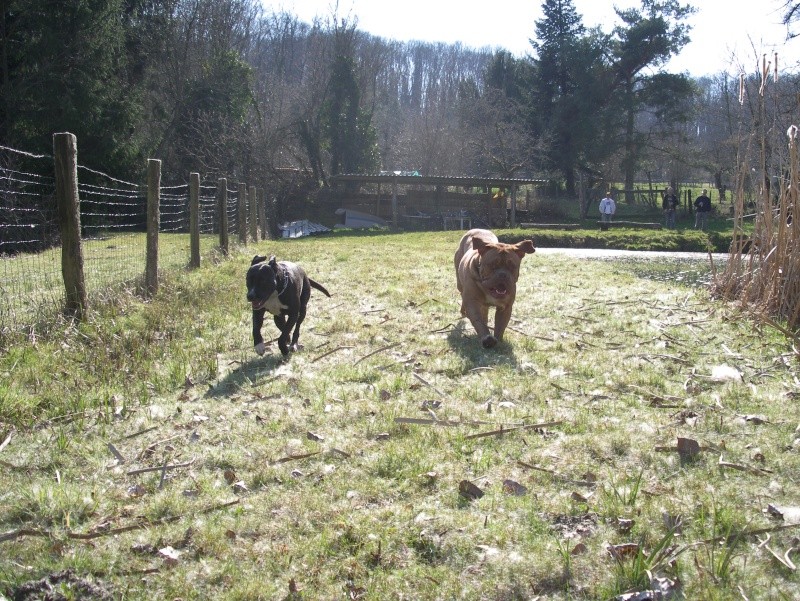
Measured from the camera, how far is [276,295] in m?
6.67

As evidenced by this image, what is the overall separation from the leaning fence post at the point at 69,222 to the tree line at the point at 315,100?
19.0 meters

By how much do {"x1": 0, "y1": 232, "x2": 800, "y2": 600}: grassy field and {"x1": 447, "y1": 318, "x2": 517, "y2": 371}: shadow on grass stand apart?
0.04 metres

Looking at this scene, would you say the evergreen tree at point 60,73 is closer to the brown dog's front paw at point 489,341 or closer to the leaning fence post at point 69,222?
the leaning fence post at point 69,222

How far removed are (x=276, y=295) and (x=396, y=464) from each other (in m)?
3.05

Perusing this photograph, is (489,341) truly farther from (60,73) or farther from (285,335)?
(60,73)

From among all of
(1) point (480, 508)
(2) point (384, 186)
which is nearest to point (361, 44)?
(2) point (384, 186)

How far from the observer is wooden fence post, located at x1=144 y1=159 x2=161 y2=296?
945 centimetres

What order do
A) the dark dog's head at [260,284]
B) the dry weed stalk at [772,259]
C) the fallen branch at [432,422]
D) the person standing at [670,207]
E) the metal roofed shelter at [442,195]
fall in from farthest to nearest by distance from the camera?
the person standing at [670,207]
the metal roofed shelter at [442,195]
the dry weed stalk at [772,259]
the dark dog's head at [260,284]
the fallen branch at [432,422]

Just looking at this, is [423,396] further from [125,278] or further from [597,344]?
[125,278]

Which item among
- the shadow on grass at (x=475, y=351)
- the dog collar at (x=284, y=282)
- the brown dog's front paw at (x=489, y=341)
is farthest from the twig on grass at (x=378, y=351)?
the dog collar at (x=284, y=282)

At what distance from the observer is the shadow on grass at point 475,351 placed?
647 centimetres

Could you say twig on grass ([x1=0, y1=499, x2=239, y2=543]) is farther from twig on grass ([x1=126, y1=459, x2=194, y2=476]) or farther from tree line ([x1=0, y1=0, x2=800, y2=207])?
tree line ([x1=0, y1=0, x2=800, y2=207])

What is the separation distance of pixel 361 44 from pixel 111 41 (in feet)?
84.5

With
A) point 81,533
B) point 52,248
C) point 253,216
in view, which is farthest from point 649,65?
point 81,533
